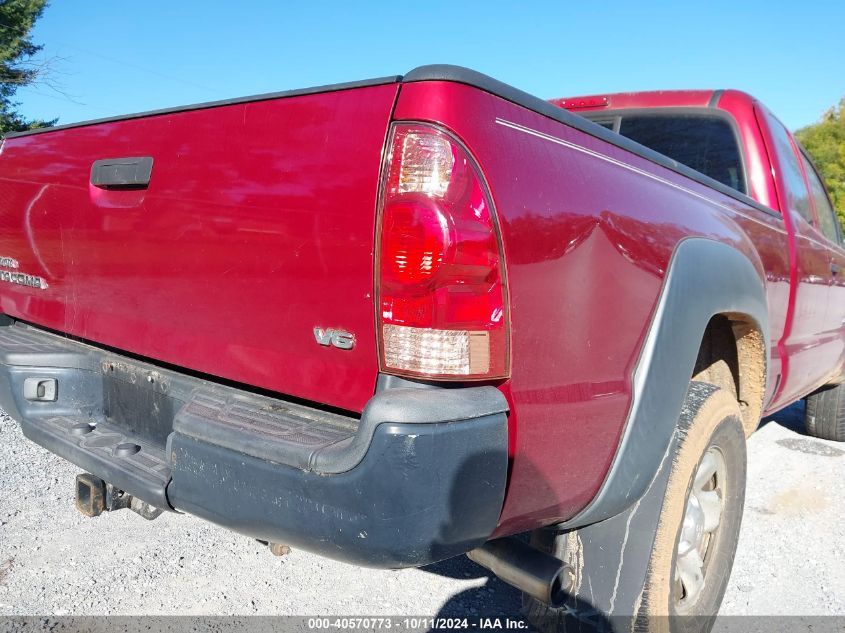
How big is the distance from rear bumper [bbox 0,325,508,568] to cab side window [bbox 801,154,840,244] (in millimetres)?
3324

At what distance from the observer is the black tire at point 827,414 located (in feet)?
15.3

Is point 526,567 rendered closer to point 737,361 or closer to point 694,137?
point 737,361

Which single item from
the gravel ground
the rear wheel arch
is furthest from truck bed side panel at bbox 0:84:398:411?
the rear wheel arch

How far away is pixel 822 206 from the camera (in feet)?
13.3

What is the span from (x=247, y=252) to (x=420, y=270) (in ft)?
1.73

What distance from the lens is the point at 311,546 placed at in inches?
59.3

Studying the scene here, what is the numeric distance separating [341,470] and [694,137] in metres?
2.82

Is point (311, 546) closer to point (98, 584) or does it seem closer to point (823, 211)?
point (98, 584)

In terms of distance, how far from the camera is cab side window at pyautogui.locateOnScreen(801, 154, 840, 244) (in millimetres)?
3893

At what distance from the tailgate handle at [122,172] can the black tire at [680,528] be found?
159cm

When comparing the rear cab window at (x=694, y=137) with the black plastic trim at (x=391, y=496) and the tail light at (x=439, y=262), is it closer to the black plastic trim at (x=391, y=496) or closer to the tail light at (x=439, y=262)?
the tail light at (x=439, y=262)

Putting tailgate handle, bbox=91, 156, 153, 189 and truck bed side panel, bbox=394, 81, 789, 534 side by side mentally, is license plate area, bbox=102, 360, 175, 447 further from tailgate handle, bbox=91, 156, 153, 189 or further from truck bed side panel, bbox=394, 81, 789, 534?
truck bed side panel, bbox=394, 81, 789, 534

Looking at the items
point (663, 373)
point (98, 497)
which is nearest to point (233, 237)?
point (98, 497)

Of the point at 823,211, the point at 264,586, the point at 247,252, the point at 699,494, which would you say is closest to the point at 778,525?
the point at 699,494
